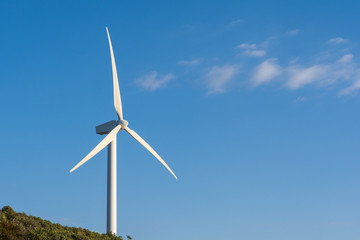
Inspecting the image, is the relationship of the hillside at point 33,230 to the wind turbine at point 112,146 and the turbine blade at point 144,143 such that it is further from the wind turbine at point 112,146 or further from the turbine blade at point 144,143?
the turbine blade at point 144,143

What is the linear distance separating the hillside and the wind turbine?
707 centimetres

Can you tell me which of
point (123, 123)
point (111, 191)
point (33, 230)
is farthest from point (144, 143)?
point (33, 230)

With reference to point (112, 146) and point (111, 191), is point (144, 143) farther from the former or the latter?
point (111, 191)

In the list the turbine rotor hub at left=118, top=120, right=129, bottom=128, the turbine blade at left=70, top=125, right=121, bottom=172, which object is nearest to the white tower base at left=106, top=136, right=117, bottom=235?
the turbine blade at left=70, top=125, right=121, bottom=172

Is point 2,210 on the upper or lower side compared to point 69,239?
upper

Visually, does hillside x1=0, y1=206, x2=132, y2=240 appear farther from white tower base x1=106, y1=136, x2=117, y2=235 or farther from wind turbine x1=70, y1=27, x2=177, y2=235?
wind turbine x1=70, y1=27, x2=177, y2=235

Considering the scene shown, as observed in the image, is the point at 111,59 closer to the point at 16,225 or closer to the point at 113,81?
the point at 113,81

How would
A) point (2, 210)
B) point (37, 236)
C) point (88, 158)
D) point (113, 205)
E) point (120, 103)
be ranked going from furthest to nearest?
1. point (120, 103)
2. point (113, 205)
3. point (88, 158)
4. point (2, 210)
5. point (37, 236)

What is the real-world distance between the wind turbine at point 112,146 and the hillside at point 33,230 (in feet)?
23.2

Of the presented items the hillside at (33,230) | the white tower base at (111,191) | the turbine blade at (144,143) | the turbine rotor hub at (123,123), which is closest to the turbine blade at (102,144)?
the turbine rotor hub at (123,123)

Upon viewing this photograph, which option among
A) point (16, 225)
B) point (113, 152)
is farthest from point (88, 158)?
point (16, 225)

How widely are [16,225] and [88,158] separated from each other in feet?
49.6

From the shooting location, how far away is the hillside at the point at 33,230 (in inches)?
1715

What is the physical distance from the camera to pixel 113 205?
62.5 meters
